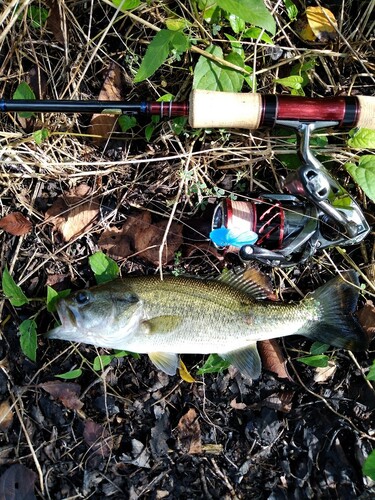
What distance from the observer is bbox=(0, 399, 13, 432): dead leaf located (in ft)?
10.7

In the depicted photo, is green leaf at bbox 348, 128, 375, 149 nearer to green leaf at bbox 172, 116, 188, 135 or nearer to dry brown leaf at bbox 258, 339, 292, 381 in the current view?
green leaf at bbox 172, 116, 188, 135

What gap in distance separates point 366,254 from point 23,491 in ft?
8.60

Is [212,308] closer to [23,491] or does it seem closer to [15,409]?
[15,409]

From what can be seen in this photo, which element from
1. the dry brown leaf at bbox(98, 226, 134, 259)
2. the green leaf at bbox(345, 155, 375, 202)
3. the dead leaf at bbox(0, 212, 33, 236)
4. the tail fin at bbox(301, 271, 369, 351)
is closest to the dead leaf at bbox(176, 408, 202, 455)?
the tail fin at bbox(301, 271, 369, 351)

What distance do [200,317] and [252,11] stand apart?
1641mm

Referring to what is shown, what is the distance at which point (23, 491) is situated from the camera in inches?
127

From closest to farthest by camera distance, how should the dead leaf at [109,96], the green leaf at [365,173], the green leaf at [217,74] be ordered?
the green leaf at [365,173] < the green leaf at [217,74] < the dead leaf at [109,96]

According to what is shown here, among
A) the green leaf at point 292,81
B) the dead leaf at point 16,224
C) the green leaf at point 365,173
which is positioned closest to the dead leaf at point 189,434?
the dead leaf at point 16,224

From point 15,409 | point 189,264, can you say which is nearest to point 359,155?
point 189,264

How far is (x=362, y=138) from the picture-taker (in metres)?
2.96

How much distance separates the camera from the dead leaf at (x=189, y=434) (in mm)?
3264

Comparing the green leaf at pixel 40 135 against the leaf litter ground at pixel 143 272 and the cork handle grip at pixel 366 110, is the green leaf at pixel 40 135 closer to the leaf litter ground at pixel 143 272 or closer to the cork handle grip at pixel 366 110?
the leaf litter ground at pixel 143 272

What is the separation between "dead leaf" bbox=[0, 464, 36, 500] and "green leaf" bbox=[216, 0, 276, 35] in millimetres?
2930

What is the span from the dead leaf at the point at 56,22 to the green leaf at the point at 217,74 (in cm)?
88
